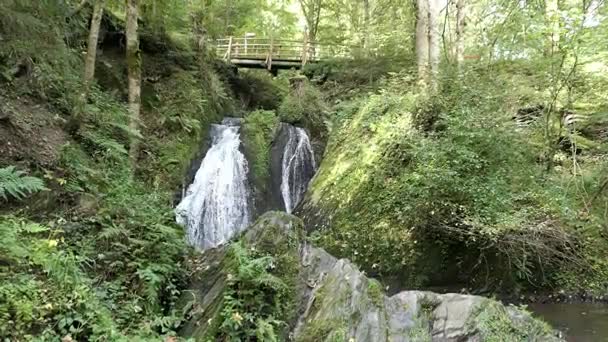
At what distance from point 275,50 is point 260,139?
26.6ft

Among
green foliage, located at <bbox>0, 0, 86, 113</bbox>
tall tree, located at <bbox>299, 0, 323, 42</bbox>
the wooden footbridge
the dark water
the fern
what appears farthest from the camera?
tall tree, located at <bbox>299, 0, 323, 42</bbox>

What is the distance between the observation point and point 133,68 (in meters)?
9.32

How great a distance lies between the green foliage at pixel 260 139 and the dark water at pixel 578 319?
6944 mm

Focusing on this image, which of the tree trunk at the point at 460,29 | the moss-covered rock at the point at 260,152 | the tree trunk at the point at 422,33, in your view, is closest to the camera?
the tree trunk at the point at 460,29

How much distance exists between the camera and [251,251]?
5.15m

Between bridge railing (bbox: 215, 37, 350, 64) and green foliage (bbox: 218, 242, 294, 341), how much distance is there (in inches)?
488

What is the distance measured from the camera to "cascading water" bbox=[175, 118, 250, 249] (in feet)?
33.6

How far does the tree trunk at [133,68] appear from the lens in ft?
29.7

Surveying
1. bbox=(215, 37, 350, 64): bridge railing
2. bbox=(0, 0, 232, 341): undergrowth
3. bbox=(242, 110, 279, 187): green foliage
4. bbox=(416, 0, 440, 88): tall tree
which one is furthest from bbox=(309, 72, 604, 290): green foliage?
bbox=(215, 37, 350, 64): bridge railing

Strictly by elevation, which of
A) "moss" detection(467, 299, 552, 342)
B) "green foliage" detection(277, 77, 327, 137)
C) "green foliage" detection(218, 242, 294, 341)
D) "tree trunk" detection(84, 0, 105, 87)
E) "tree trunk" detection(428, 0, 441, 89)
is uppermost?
"tree trunk" detection(428, 0, 441, 89)

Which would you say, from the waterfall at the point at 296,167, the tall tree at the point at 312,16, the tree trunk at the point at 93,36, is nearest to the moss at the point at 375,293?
the tree trunk at the point at 93,36

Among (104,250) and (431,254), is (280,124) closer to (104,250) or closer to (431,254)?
(431,254)

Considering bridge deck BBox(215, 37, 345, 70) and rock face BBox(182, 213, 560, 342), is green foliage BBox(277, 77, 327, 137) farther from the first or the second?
rock face BBox(182, 213, 560, 342)

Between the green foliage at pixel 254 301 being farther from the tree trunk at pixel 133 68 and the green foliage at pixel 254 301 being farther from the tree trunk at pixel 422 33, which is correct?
the tree trunk at pixel 422 33
